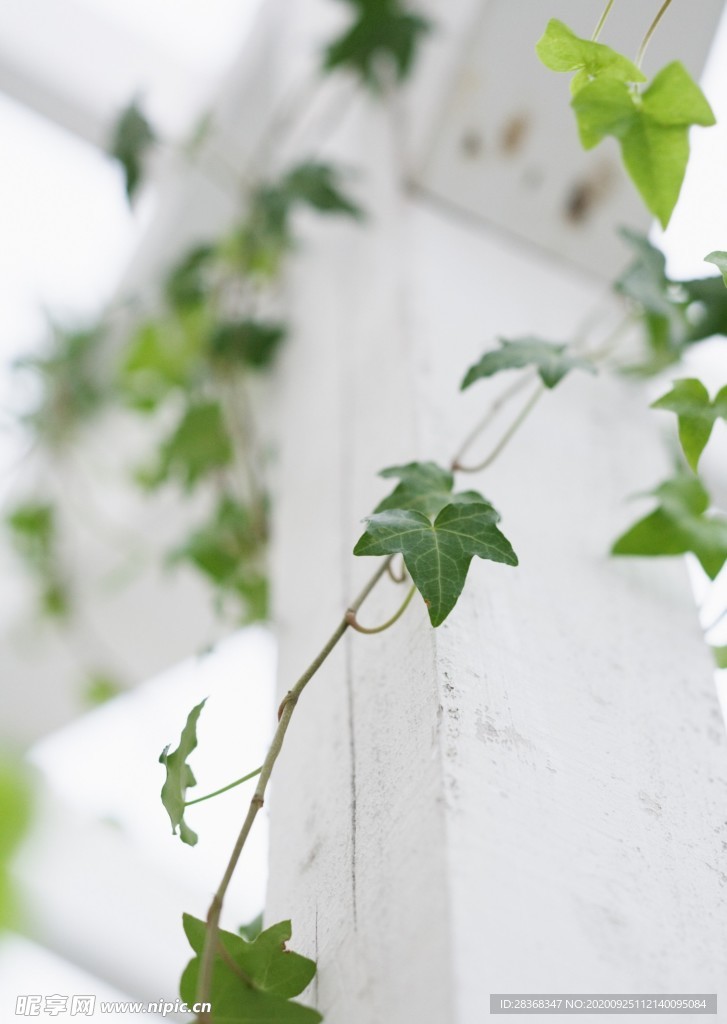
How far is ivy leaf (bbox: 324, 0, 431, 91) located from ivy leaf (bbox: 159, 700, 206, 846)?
934 millimetres

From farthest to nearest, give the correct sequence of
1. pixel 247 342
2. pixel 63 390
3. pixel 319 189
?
1. pixel 63 390
2. pixel 247 342
3. pixel 319 189

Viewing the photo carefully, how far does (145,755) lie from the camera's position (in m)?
1.85

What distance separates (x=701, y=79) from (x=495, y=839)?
0.77 metres

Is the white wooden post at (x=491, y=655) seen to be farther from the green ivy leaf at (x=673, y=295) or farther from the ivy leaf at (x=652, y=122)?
the ivy leaf at (x=652, y=122)

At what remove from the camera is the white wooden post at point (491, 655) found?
46 cm

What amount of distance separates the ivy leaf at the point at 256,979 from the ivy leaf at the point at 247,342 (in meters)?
0.94

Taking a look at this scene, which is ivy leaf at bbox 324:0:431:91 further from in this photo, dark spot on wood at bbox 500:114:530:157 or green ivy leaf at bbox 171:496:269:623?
green ivy leaf at bbox 171:496:269:623

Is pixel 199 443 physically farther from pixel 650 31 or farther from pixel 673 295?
pixel 650 31

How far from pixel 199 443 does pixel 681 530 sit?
70cm

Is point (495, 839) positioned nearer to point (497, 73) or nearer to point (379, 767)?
point (379, 767)

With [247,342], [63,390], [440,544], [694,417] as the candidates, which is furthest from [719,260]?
[63,390]

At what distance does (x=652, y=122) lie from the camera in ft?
1.86

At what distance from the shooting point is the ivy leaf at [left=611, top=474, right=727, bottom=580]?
0.67 m

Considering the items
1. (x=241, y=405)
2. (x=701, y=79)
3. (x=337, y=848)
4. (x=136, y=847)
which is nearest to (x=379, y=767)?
(x=337, y=848)
